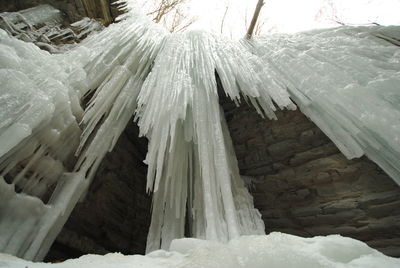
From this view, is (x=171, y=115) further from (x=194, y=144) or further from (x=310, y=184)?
(x=310, y=184)

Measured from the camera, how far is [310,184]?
249cm

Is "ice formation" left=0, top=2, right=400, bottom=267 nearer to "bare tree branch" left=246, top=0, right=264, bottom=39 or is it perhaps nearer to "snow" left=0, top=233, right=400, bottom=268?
"snow" left=0, top=233, right=400, bottom=268

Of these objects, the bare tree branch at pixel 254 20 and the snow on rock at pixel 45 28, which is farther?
the bare tree branch at pixel 254 20

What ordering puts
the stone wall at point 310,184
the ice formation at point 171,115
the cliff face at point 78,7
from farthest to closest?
1. the cliff face at point 78,7
2. the stone wall at point 310,184
3. the ice formation at point 171,115

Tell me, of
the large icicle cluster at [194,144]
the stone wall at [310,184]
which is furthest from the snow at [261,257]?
the stone wall at [310,184]

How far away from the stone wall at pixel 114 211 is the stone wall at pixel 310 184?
49.2 inches

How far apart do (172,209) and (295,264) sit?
1.34m

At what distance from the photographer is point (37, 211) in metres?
1.64

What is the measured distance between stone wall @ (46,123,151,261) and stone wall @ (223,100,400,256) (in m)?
1.25

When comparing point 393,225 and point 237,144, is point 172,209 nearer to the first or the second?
point 237,144

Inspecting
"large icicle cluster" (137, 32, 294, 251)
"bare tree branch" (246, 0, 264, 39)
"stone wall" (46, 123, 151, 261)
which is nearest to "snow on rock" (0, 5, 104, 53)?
"large icicle cluster" (137, 32, 294, 251)

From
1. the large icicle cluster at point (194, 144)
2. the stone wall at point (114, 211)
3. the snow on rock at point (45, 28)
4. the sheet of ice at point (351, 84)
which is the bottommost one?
the stone wall at point (114, 211)

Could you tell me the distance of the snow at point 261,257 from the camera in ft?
2.78

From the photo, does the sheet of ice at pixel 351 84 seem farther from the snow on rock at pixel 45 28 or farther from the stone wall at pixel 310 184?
the snow on rock at pixel 45 28
